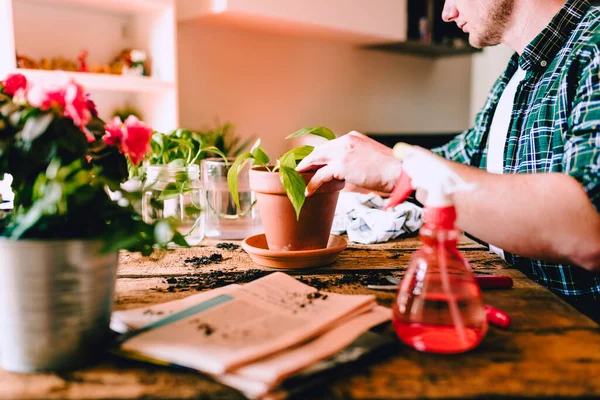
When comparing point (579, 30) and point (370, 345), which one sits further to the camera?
point (579, 30)

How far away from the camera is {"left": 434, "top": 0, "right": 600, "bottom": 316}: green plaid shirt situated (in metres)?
0.91

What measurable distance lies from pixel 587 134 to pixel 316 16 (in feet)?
5.67

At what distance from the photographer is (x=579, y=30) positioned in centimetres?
115

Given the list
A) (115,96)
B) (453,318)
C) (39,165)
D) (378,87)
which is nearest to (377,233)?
(453,318)

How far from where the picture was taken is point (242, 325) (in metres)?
0.62

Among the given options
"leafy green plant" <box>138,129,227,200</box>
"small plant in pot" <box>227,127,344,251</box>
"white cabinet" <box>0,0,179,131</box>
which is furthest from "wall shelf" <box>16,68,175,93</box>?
"small plant in pot" <box>227,127,344,251</box>

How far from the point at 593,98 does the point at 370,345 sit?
2.26 feet

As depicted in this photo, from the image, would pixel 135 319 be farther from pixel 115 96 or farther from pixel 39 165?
pixel 115 96

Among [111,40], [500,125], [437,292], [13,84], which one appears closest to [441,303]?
[437,292]

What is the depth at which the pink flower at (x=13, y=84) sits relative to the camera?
628 mm

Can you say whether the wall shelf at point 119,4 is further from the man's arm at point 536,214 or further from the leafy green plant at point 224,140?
the man's arm at point 536,214

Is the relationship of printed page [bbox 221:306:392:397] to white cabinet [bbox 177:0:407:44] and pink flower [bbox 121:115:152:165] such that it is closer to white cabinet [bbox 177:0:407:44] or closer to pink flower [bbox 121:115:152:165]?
pink flower [bbox 121:115:152:165]

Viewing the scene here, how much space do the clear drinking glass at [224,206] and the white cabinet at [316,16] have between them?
1.15 meters

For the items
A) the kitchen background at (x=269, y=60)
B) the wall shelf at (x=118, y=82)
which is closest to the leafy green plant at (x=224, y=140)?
the kitchen background at (x=269, y=60)
